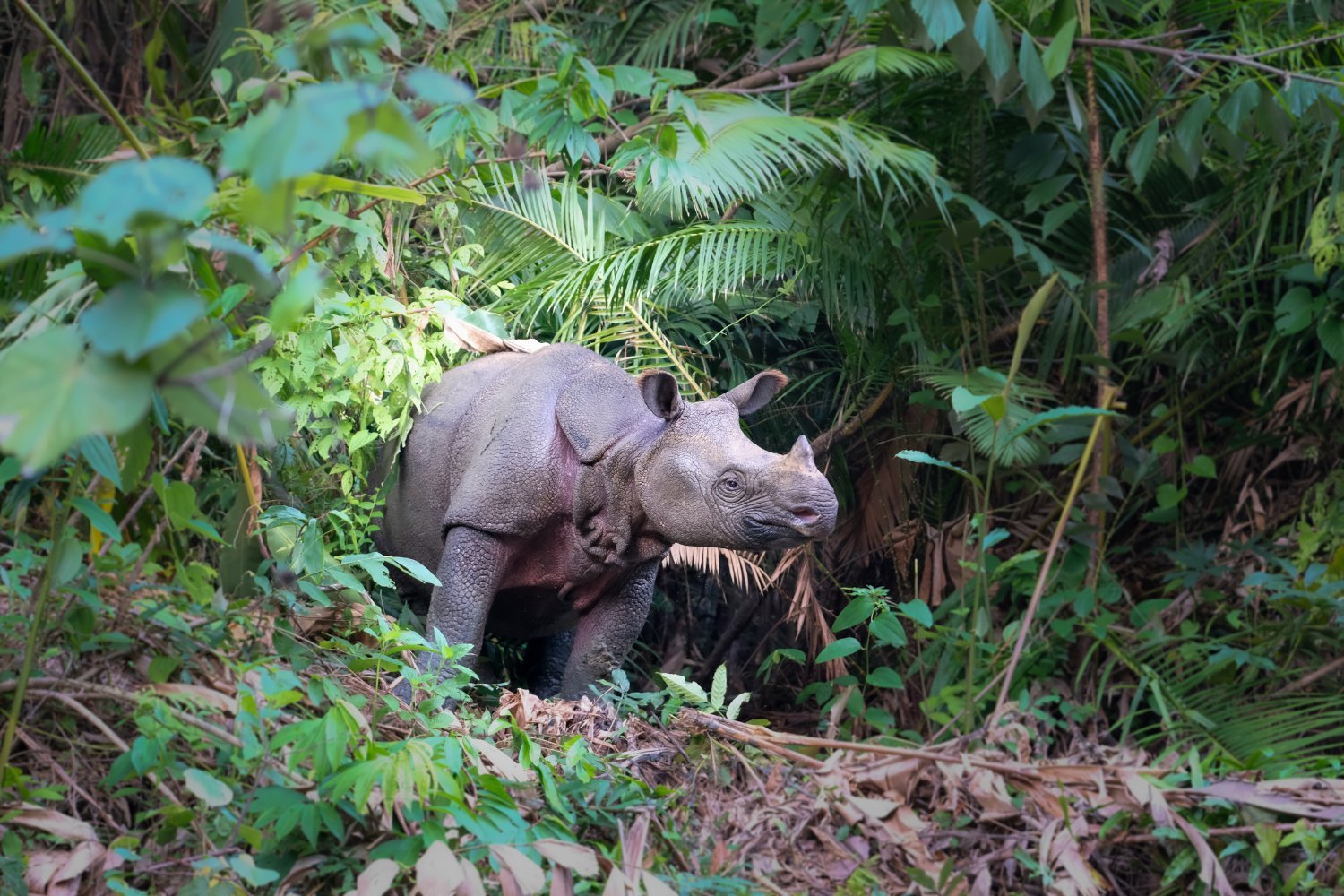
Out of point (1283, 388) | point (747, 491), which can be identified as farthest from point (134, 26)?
point (1283, 388)

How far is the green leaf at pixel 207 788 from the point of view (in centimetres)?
234

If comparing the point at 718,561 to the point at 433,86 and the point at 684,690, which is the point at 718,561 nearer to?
the point at 684,690

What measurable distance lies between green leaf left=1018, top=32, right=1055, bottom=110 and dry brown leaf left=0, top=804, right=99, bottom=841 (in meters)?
3.52

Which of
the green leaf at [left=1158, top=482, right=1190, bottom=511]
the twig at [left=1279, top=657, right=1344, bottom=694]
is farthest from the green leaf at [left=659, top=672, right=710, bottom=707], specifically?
the green leaf at [left=1158, top=482, right=1190, bottom=511]

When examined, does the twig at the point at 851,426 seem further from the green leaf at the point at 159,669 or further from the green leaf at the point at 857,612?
the green leaf at the point at 159,669

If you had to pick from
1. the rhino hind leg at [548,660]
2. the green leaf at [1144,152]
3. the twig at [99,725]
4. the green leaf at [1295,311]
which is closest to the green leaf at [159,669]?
the twig at [99,725]

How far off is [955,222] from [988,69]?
74 cm

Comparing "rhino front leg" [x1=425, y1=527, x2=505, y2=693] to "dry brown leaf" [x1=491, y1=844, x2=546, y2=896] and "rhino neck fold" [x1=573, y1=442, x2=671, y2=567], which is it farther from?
"dry brown leaf" [x1=491, y1=844, x2=546, y2=896]

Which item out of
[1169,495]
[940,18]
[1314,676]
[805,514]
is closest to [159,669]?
[805,514]

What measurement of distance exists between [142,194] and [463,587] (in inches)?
113

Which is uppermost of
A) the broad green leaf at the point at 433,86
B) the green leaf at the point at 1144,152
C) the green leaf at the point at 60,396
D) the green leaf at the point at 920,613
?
the broad green leaf at the point at 433,86

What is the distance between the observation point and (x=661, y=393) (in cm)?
413

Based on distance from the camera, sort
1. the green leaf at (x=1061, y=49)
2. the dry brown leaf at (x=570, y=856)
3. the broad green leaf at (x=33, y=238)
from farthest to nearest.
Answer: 1. the green leaf at (x=1061, y=49)
2. the dry brown leaf at (x=570, y=856)
3. the broad green leaf at (x=33, y=238)

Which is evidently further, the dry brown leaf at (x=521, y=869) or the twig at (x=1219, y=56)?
the twig at (x=1219, y=56)
